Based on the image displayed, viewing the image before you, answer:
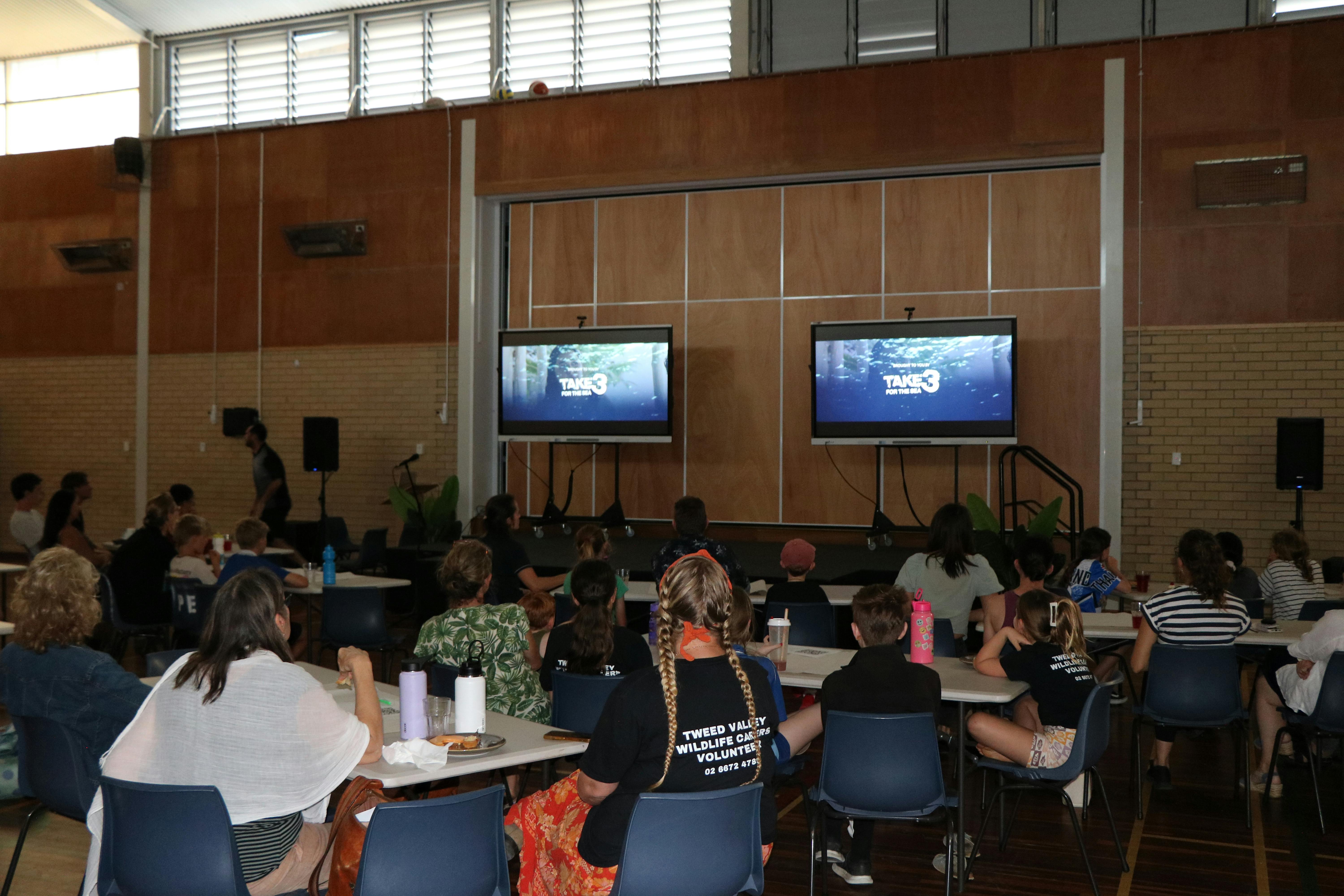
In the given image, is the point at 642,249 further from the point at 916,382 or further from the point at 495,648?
the point at 495,648

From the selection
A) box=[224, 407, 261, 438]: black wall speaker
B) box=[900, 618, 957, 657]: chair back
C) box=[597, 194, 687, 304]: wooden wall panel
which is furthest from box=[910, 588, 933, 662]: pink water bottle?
box=[224, 407, 261, 438]: black wall speaker

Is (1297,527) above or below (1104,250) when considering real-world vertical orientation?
below

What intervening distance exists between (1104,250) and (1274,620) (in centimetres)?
433

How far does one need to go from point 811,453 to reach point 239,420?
19.1 feet

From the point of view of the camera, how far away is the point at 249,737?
2.32m

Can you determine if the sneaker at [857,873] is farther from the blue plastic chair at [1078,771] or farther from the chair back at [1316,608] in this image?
the chair back at [1316,608]

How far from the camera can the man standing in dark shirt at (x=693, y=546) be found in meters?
5.27

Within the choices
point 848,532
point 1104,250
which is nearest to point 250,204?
point 848,532

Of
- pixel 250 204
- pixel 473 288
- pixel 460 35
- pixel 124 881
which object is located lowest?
pixel 124 881

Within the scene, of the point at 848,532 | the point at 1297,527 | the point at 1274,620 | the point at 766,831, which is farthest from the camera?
the point at 848,532

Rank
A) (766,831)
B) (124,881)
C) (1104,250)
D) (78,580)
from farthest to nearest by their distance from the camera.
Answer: (1104,250) < (78,580) < (766,831) < (124,881)

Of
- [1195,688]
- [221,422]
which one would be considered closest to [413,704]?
[1195,688]

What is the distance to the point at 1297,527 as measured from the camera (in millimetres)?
7992

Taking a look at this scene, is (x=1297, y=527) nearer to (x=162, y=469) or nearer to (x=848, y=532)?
(x=848, y=532)
